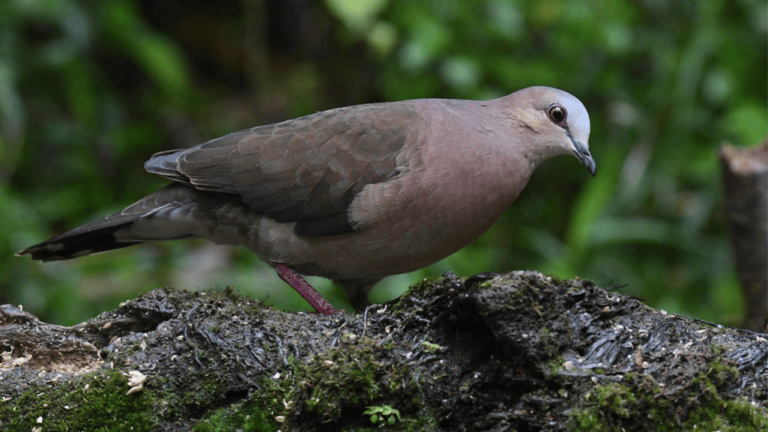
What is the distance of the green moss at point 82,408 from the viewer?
2553mm

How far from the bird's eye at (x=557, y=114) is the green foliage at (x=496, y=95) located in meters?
1.97

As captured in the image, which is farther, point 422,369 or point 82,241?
point 82,241

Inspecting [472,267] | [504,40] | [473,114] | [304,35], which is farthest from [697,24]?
[304,35]

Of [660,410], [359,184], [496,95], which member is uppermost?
[496,95]

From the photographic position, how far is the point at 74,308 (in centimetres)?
531

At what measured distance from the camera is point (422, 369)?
2535mm

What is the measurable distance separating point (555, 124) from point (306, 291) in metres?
1.56

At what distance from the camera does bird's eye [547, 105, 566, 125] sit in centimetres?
359

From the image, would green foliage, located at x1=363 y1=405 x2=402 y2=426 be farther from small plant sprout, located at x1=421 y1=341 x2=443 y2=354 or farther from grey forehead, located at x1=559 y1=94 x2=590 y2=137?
grey forehead, located at x1=559 y1=94 x2=590 y2=137

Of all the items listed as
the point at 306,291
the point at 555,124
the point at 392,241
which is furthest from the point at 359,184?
the point at 555,124

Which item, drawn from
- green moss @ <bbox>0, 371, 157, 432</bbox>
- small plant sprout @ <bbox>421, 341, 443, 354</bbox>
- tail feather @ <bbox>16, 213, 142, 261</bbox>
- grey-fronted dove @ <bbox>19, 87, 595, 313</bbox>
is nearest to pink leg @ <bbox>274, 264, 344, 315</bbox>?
grey-fronted dove @ <bbox>19, 87, 595, 313</bbox>

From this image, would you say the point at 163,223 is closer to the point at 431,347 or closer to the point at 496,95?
the point at 431,347

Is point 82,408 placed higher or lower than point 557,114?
lower

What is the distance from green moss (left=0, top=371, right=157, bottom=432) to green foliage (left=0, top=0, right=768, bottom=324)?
8.41ft
